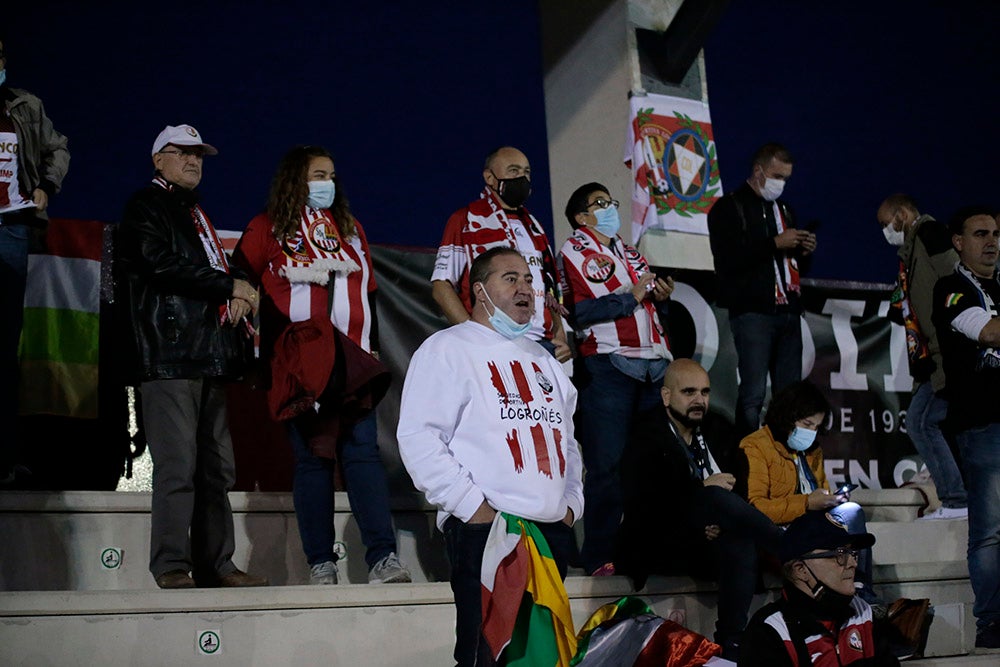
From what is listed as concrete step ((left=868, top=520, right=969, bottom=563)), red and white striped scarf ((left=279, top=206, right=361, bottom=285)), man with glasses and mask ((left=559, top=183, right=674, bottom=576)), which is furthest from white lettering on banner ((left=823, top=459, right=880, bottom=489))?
red and white striped scarf ((left=279, top=206, right=361, bottom=285))

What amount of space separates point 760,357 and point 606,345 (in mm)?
993

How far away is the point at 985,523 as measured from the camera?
16.1 ft

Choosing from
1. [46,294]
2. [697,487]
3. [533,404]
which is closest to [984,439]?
[697,487]

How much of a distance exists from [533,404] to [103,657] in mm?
1466

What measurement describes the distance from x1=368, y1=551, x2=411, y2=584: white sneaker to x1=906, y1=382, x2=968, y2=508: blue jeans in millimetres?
2975

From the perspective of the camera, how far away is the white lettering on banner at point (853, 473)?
738cm

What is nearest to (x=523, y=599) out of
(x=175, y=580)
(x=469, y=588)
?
(x=469, y=588)

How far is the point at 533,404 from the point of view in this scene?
3748 mm

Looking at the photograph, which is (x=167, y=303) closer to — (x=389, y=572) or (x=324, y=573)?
(x=324, y=573)

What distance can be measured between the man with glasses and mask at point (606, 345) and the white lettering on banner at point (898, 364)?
8.02 ft

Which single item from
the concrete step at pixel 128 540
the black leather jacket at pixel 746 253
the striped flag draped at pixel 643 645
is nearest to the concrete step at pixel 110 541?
the concrete step at pixel 128 540

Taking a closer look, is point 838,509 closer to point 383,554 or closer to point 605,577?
point 605,577

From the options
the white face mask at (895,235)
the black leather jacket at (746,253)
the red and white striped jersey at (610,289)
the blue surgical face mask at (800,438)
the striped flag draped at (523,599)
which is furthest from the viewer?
the white face mask at (895,235)

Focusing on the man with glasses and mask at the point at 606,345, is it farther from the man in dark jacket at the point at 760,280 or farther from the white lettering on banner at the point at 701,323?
the white lettering on banner at the point at 701,323
